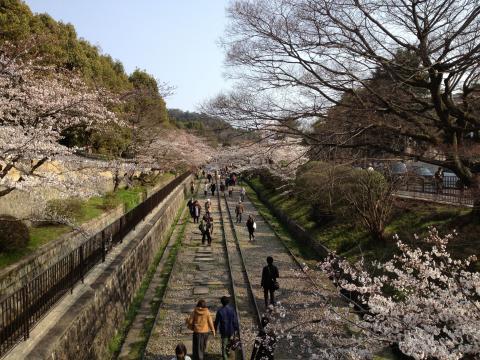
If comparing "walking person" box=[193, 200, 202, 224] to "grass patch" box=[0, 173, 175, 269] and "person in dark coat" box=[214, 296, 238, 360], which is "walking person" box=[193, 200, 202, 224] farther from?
"person in dark coat" box=[214, 296, 238, 360]

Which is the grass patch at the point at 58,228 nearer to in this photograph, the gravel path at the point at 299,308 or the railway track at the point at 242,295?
the railway track at the point at 242,295

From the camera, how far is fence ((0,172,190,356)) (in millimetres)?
6285

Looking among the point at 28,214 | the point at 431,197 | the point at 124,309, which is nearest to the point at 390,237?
the point at 431,197

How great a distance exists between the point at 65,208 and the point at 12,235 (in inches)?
195

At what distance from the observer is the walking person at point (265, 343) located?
23.4 ft

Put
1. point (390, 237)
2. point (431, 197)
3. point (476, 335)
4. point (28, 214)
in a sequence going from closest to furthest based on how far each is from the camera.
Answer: point (476, 335) → point (28, 214) → point (390, 237) → point (431, 197)

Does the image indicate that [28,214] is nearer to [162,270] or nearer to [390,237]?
[162,270]

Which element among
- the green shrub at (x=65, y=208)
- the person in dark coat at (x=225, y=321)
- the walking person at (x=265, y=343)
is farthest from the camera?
the green shrub at (x=65, y=208)

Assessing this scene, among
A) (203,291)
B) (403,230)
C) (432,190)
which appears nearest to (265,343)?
(203,291)

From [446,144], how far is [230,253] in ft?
39.2

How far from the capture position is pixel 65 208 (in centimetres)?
1529

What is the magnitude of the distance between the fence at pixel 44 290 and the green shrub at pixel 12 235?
5.55 ft

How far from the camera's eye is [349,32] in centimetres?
686

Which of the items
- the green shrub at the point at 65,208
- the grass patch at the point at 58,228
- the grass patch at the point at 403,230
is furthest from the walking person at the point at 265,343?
the green shrub at the point at 65,208
